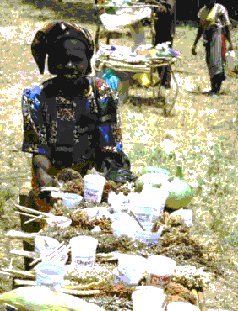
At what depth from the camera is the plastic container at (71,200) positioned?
4.23 m

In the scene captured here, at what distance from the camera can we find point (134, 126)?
10812 mm

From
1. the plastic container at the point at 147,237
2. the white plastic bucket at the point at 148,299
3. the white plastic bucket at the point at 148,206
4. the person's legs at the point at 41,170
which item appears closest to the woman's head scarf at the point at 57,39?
the person's legs at the point at 41,170

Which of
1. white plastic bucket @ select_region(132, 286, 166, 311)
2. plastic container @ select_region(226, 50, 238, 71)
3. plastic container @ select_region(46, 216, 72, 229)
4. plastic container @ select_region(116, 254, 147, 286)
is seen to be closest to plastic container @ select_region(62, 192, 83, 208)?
plastic container @ select_region(46, 216, 72, 229)

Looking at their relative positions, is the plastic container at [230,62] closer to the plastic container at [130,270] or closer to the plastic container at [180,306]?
the plastic container at [130,270]

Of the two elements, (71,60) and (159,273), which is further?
(71,60)

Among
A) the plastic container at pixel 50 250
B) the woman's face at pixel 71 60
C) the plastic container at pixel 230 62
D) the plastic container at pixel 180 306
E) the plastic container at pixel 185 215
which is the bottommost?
the plastic container at pixel 230 62

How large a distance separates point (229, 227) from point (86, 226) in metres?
3.37

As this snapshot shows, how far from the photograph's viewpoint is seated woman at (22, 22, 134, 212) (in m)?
4.89

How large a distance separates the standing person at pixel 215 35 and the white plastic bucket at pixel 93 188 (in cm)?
933

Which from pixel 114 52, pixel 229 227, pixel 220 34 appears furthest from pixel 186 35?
pixel 229 227

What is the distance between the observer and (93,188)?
432 cm

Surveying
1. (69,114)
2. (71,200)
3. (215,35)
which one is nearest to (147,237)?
(71,200)

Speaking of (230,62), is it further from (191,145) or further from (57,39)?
(57,39)

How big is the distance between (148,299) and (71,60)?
2195mm
